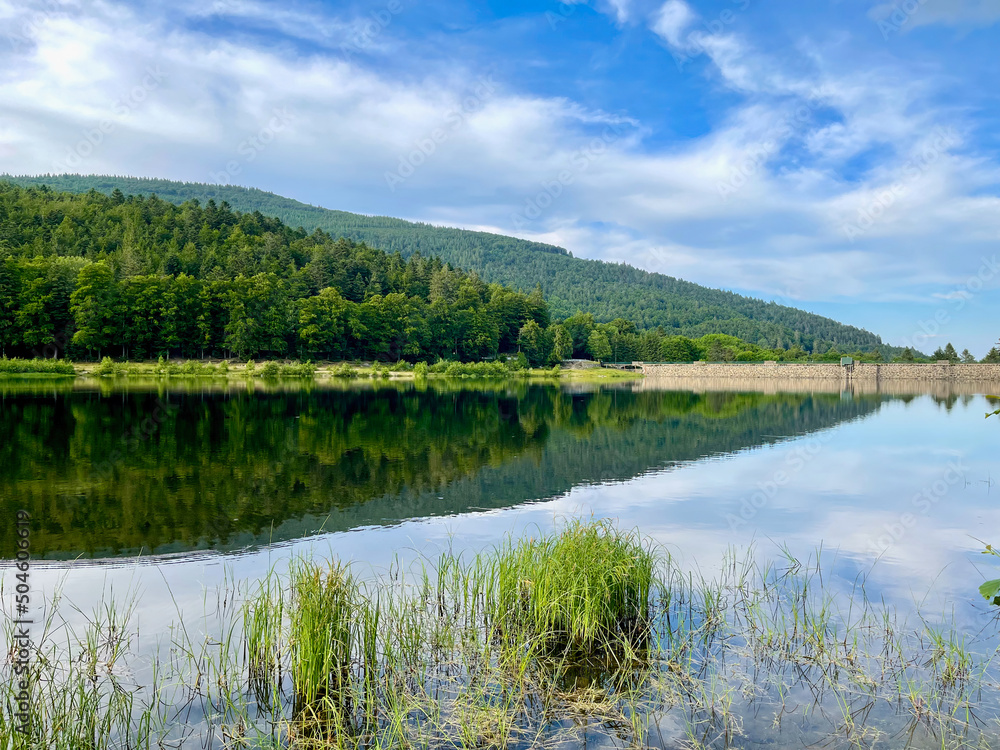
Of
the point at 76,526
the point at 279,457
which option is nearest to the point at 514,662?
the point at 76,526

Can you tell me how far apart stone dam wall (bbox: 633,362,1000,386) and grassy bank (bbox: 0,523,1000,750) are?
122 metres

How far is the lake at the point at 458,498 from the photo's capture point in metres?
10.7

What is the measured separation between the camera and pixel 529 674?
23.7 ft

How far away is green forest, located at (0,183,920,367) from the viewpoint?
3270 inches

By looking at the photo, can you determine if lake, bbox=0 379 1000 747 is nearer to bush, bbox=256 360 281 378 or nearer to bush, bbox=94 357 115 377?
bush, bbox=94 357 115 377

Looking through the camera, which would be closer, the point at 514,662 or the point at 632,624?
the point at 514,662

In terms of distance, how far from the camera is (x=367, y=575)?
34.6ft

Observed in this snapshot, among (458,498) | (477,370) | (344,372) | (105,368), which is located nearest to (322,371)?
(344,372)

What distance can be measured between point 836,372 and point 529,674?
135 metres

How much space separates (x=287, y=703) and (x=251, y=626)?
1.25 m

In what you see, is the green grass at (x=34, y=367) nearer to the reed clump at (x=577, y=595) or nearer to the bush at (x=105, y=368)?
the bush at (x=105, y=368)

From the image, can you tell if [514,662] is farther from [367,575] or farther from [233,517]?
[233,517]

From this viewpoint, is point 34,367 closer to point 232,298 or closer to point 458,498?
point 232,298

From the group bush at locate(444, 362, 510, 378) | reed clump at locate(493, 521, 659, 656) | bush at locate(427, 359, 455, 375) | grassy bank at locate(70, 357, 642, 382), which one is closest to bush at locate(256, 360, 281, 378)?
grassy bank at locate(70, 357, 642, 382)
